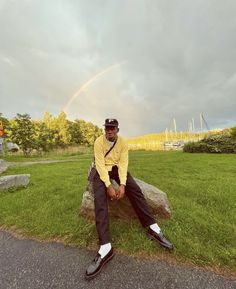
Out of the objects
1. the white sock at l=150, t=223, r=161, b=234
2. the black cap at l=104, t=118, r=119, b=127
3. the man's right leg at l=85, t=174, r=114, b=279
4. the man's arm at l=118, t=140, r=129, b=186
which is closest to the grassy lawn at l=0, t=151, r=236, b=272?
the white sock at l=150, t=223, r=161, b=234

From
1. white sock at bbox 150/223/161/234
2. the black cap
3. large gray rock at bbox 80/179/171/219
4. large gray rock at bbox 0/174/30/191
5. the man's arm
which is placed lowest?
white sock at bbox 150/223/161/234

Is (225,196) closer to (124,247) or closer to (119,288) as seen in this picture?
(124,247)

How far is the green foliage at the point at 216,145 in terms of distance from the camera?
1782 cm

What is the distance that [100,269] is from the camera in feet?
9.14

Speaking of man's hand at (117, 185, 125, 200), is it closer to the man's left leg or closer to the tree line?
the man's left leg

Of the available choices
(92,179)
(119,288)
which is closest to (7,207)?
(92,179)

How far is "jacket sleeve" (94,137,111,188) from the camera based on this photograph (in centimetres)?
360

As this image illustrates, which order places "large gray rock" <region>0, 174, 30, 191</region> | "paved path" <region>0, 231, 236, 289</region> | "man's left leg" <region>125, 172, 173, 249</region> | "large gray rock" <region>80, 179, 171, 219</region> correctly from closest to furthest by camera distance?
"paved path" <region>0, 231, 236, 289</region>
"man's left leg" <region>125, 172, 173, 249</region>
"large gray rock" <region>80, 179, 171, 219</region>
"large gray rock" <region>0, 174, 30, 191</region>

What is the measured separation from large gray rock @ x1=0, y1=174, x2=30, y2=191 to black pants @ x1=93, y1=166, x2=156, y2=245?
4522 mm

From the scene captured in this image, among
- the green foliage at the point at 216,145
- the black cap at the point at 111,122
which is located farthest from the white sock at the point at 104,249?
the green foliage at the point at 216,145

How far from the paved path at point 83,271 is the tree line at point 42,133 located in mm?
22535

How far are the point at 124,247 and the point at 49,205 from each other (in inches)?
105

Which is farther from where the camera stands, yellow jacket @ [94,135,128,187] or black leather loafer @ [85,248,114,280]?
yellow jacket @ [94,135,128,187]

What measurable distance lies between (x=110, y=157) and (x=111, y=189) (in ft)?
2.10
